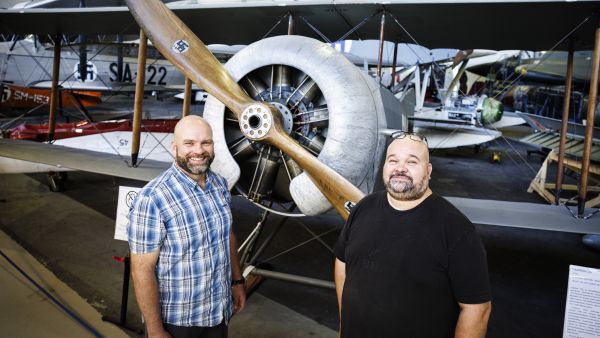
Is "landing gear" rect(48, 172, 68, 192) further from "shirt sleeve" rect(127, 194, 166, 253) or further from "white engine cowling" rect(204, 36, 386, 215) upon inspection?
"shirt sleeve" rect(127, 194, 166, 253)

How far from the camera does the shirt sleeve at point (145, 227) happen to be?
57.6 inches

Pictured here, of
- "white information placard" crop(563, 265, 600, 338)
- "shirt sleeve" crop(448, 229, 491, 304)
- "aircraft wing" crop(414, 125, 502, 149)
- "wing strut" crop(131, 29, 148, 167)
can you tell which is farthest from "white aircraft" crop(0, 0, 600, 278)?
"aircraft wing" crop(414, 125, 502, 149)

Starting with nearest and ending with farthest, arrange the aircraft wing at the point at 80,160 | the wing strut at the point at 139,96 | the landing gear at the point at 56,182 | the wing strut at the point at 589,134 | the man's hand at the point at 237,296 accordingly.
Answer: the man's hand at the point at 237,296 < the wing strut at the point at 589,134 < the wing strut at the point at 139,96 < the aircraft wing at the point at 80,160 < the landing gear at the point at 56,182

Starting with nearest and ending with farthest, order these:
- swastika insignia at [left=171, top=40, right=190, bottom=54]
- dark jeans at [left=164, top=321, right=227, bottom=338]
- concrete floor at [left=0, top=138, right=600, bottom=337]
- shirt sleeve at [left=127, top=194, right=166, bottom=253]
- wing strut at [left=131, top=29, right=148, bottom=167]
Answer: shirt sleeve at [left=127, top=194, right=166, bottom=253] → dark jeans at [left=164, top=321, right=227, bottom=338] → swastika insignia at [left=171, top=40, right=190, bottom=54] → concrete floor at [left=0, top=138, right=600, bottom=337] → wing strut at [left=131, top=29, right=148, bottom=167]

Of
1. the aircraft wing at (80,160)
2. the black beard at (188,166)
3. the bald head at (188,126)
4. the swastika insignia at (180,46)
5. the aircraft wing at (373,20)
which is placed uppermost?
the aircraft wing at (373,20)

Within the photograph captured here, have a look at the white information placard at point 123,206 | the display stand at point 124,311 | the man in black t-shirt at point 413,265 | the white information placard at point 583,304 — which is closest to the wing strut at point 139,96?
the white information placard at point 123,206

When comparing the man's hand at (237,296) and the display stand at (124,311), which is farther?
the display stand at (124,311)

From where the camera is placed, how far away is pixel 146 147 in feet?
23.1

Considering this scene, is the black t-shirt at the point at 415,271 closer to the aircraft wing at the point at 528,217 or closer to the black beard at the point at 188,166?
the black beard at the point at 188,166

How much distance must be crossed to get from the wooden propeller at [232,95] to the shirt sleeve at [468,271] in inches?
34.2

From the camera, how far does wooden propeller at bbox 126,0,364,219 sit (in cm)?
210

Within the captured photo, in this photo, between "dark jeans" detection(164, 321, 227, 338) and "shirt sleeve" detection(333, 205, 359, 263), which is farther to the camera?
"dark jeans" detection(164, 321, 227, 338)

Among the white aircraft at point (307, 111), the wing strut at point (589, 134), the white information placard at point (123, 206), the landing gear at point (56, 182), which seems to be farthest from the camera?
the landing gear at point (56, 182)

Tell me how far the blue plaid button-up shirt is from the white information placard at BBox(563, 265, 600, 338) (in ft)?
4.73
